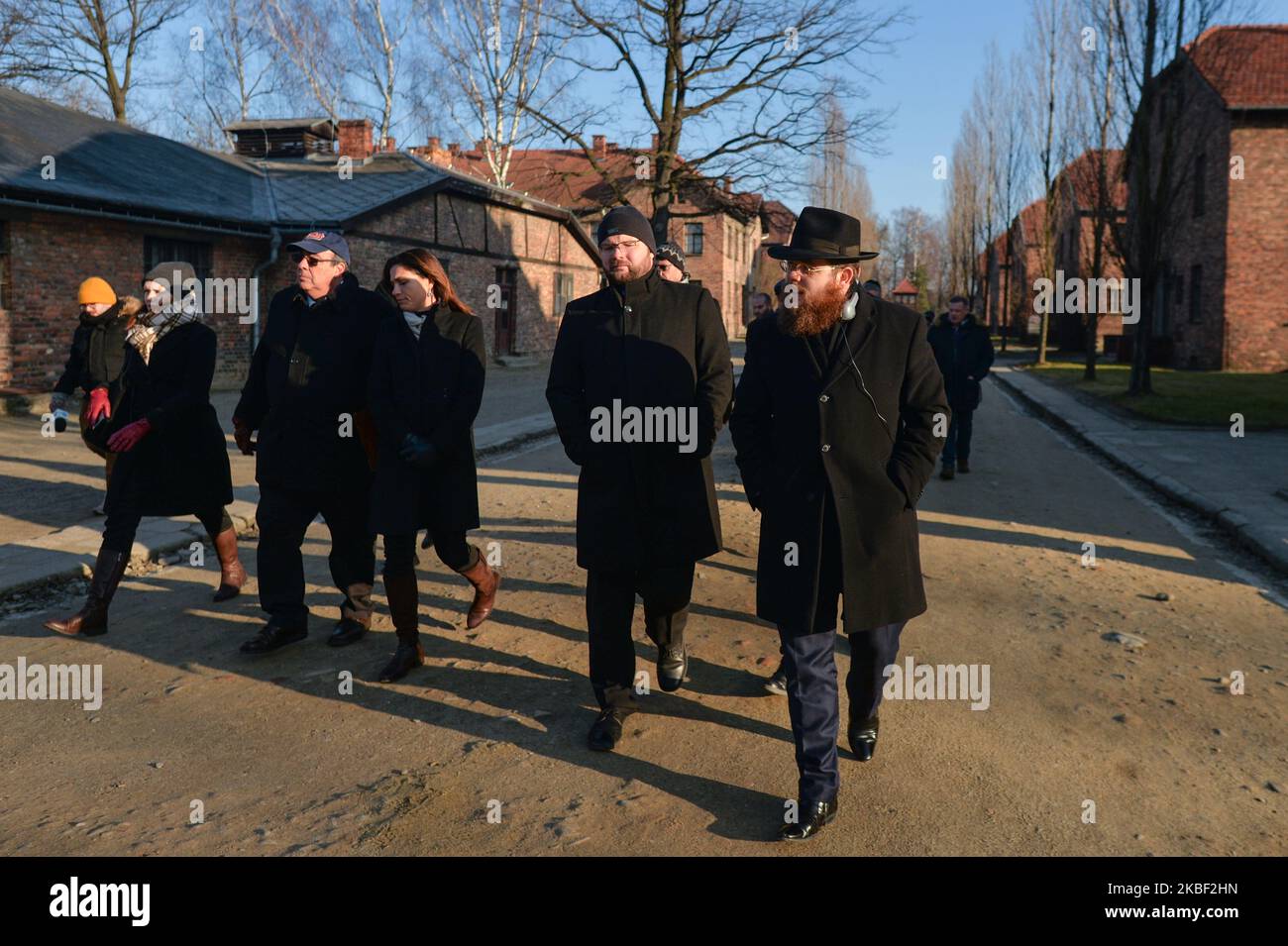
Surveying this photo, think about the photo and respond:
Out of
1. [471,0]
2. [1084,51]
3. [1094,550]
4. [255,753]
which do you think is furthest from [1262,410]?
[471,0]

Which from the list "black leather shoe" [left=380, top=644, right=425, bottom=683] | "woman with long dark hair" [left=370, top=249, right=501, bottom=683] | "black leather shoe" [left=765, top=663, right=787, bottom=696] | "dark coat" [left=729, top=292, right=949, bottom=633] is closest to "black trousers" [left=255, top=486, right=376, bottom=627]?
"woman with long dark hair" [left=370, top=249, right=501, bottom=683]

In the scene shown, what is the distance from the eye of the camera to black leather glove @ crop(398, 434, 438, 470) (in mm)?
4805

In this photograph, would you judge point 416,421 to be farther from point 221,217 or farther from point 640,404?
point 221,217

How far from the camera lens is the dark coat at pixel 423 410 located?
4.91m

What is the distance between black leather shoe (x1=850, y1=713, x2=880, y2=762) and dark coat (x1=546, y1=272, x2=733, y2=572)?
3.03 feet

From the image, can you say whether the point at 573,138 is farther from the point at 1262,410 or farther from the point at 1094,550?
the point at 1094,550

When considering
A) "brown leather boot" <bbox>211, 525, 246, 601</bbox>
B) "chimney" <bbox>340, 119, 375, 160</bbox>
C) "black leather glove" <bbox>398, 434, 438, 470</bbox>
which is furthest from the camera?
"chimney" <bbox>340, 119, 375, 160</bbox>

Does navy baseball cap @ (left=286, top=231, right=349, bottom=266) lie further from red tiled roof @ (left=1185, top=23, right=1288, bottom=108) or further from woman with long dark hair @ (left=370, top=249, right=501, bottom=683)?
red tiled roof @ (left=1185, top=23, right=1288, bottom=108)

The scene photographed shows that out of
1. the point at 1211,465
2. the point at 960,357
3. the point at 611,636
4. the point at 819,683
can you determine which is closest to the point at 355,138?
the point at 960,357

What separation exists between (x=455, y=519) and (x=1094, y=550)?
5.06 metres

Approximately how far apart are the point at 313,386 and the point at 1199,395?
67.5 feet

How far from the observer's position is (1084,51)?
23.1 metres

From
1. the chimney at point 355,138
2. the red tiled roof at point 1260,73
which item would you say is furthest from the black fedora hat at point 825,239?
the chimney at point 355,138

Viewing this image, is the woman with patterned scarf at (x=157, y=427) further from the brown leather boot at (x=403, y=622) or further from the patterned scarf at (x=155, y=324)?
the brown leather boot at (x=403, y=622)
